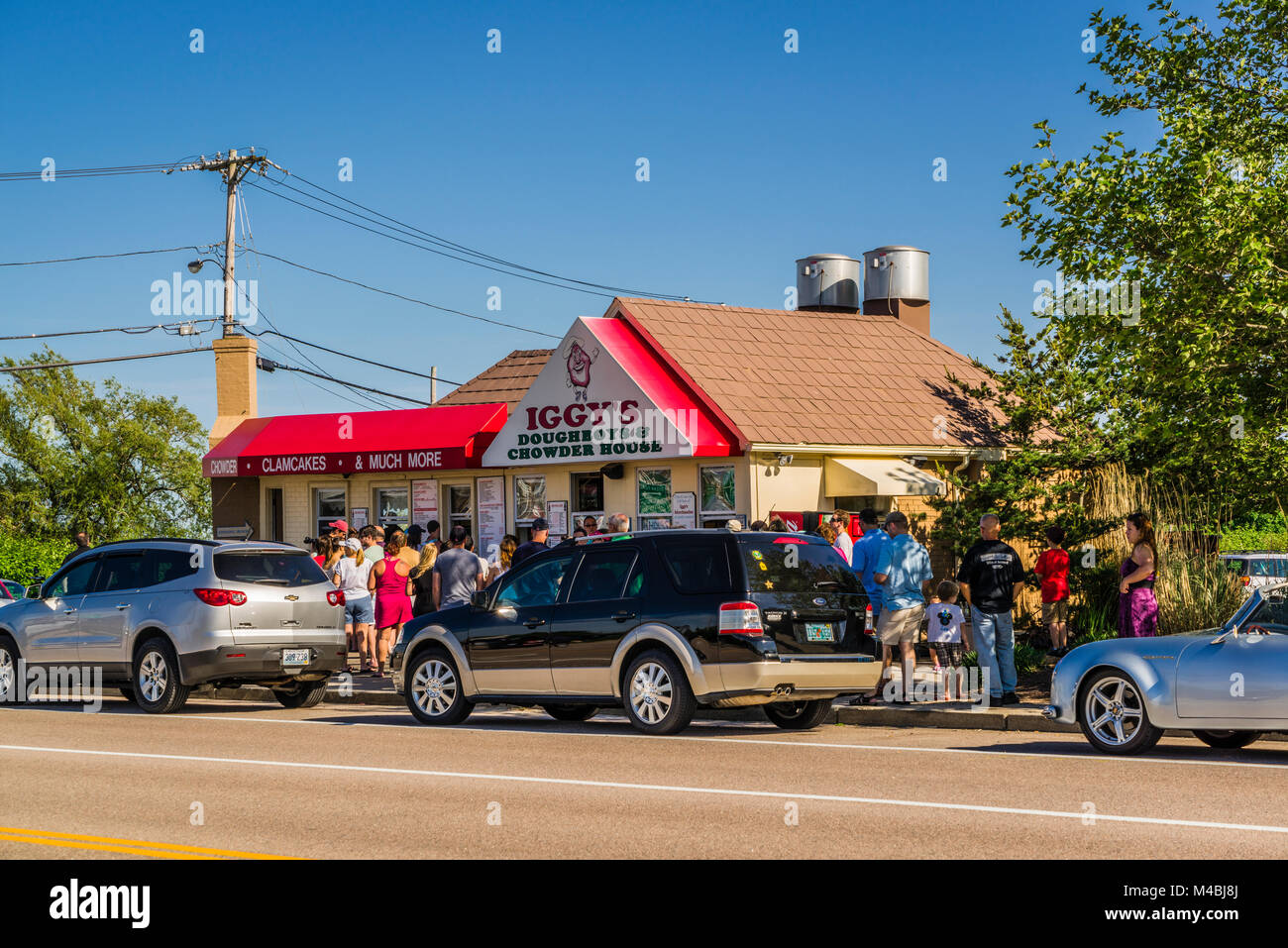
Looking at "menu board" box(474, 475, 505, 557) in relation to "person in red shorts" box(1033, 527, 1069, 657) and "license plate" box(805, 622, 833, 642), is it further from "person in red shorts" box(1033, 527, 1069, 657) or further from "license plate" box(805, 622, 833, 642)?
"license plate" box(805, 622, 833, 642)

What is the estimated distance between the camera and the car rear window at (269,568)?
15.6 meters

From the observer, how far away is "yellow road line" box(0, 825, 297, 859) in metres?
7.49

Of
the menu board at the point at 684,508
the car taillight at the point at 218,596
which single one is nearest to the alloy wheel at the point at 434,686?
the car taillight at the point at 218,596

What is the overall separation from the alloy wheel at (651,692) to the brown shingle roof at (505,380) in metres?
16.0

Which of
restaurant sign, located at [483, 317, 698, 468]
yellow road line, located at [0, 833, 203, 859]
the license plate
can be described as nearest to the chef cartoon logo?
restaurant sign, located at [483, 317, 698, 468]

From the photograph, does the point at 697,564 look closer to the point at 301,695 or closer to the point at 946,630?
the point at 946,630

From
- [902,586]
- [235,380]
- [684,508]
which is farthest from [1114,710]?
[235,380]

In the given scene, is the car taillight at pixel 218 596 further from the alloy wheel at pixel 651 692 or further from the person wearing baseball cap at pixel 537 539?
the alloy wheel at pixel 651 692

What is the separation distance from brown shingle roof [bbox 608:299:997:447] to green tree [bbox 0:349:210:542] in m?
34.0
